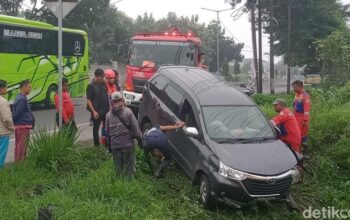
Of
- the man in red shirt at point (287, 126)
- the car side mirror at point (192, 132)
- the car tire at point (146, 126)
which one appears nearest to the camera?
the car side mirror at point (192, 132)

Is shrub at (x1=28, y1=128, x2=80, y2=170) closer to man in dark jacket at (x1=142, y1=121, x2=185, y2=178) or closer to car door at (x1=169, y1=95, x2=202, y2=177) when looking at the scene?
man in dark jacket at (x1=142, y1=121, x2=185, y2=178)

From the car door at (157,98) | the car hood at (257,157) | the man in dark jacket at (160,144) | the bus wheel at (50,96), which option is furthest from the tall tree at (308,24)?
the car hood at (257,157)

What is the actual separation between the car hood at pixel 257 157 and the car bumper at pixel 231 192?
0.22 meters

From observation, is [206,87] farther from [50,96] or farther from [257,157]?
[50,96]

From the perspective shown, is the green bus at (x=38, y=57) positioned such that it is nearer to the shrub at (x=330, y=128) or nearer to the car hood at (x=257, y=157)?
the shrub at (x=330, y=128)

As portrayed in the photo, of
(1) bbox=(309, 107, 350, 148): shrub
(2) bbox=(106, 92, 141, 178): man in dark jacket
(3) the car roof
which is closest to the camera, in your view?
(2) bbox=(106, 92, 141, 178): man in dark jacket

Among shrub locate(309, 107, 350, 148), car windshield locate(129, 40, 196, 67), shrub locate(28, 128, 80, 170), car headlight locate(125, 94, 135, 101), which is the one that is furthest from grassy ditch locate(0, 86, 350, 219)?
car windshield locate(129, 40, 196, 67)

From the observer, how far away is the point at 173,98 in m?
8.55

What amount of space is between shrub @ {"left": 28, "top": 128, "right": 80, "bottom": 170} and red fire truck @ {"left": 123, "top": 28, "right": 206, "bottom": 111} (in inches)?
223

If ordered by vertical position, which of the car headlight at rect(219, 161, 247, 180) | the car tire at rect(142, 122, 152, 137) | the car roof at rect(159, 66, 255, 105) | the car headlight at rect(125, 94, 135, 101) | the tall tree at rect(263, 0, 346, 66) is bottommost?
the car headlight at rect(219, 161, 247, 180)

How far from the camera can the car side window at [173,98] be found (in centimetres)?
830

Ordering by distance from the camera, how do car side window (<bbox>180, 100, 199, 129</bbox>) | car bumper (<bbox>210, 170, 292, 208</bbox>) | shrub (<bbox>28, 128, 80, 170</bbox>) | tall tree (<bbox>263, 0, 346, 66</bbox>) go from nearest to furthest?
car bumper (<bbox>210, 170, 292, 208</bbox>)
shrub (<bbox>28, 128, 80, 170</bbox>)
car side window (<bbox>180, 100, 199, 129</bbox>)
tall tree (<bbox>263, 0, 346, 66</bbox>)

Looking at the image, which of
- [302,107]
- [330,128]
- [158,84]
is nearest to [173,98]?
[158,84]

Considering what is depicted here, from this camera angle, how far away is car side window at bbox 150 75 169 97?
917 cm
